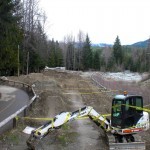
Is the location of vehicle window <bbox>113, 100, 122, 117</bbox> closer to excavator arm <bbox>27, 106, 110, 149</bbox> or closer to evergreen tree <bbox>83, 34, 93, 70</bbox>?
excavator arm <bbox>27, 106, 110, 149</bbox>

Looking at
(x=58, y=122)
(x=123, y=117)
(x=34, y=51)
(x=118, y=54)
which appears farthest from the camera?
(x=118, y=54)

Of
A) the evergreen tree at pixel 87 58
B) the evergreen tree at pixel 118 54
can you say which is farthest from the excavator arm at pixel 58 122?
the evergreen tree at pixel 118 54

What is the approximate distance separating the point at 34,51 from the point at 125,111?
63.2 metres

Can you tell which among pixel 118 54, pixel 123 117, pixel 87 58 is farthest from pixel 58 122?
pixel 118 54

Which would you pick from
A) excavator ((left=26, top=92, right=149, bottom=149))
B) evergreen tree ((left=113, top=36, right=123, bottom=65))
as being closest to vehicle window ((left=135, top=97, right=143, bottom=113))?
excavator ((left=26, top=92, right=149, bottom=149))

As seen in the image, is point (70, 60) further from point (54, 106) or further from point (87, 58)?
point (54, 106)

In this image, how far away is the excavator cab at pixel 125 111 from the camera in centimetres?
1448

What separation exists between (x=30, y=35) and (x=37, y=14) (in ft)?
15.8

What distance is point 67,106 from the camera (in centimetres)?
2734

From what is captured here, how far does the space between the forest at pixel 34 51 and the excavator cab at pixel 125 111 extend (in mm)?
18403

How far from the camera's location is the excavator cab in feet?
47.5

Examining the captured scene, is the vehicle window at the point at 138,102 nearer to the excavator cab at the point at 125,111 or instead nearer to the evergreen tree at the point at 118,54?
the excavator cab at the point at 125,111

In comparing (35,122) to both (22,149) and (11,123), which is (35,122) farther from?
(22,149)

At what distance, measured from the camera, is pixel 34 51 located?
7650 cm
